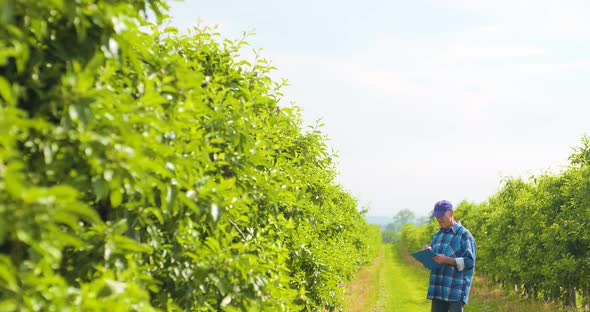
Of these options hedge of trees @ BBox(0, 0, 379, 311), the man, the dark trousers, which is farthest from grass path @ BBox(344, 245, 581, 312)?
hedge of trees @ BBox(0, 0, 379, 311)

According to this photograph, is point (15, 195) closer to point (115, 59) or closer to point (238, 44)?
point (115, 59)

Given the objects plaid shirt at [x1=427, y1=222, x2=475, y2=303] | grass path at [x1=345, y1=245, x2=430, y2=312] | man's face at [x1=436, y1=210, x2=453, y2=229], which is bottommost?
grass path at [x1=345, y1=245, x2=430, y2=312]

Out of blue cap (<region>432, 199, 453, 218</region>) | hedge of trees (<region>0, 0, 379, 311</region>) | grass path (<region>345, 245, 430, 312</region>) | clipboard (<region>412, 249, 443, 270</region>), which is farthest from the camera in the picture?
grass path (<region>345, 245, 430, 312</region>)

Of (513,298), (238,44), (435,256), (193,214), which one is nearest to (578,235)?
(513,298)

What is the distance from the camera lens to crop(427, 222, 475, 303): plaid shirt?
21.8 feet

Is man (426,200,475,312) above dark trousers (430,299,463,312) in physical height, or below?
above

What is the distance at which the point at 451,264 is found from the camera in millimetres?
6602

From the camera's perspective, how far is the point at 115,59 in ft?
8.73

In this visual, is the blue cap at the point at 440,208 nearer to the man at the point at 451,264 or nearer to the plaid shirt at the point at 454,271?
the man at the point at 451,264

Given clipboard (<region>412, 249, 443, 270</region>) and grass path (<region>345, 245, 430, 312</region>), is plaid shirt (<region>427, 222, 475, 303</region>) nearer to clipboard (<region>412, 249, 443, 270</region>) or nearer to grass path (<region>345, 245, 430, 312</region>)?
clipboard (<region>412, 249, 443, 270</region>)

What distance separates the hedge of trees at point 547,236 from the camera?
43.0ft

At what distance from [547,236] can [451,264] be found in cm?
958

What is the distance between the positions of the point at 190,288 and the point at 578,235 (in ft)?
42.7

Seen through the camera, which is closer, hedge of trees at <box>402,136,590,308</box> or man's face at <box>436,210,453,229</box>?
man's face at <box>436,210,453,229</box>
